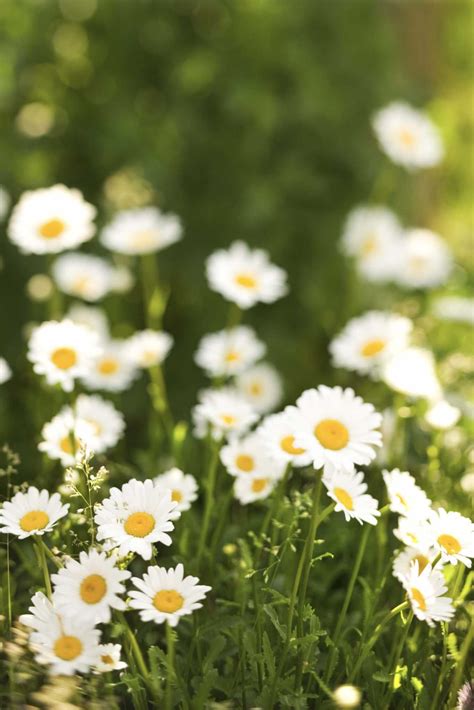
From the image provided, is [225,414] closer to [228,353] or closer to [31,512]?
[228,353]

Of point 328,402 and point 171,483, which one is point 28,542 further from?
point 328,402

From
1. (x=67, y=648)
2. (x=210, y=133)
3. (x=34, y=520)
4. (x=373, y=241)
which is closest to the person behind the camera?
A: (x=67, y=648)

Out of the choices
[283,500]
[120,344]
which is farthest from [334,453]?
[120,344]

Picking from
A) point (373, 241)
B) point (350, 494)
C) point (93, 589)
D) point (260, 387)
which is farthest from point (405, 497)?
point (373, 241)

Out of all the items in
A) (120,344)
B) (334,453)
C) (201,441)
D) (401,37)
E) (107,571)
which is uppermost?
(401,37)

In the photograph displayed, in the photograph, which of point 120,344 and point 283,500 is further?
point 120,344

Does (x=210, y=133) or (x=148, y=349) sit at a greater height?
(x=210, y=133)

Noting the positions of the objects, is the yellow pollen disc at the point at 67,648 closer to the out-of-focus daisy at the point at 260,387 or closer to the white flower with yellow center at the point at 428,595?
the white flower with yellow center at the point at 428,595
